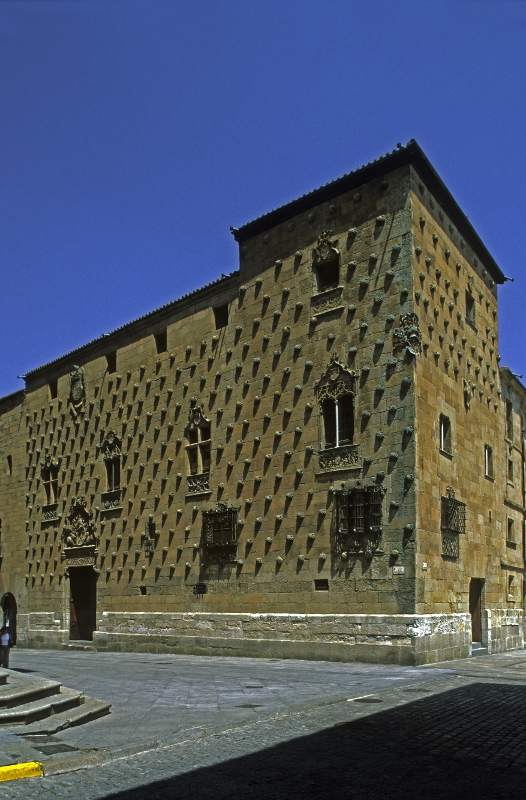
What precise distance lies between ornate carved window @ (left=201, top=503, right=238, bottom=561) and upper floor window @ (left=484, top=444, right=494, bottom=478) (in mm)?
8124

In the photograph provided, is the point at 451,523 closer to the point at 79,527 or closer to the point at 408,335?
the point at 408,335

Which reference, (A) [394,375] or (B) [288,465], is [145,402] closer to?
(B) [288,465]

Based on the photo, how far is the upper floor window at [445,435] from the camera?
22531mm

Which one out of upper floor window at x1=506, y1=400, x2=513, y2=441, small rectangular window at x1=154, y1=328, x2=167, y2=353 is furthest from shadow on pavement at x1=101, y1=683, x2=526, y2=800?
upper floor window at x1=506, y1=400, x2=513, y2=441

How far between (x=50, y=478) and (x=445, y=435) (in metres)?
17.6

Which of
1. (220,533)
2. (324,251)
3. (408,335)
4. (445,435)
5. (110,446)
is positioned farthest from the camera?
(110,446)

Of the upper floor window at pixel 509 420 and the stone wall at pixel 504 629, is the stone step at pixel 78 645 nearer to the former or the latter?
the stone wall at pixel 504 629

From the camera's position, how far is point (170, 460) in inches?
1089

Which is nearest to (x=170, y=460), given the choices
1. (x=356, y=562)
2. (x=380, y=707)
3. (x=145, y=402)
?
(x=145, y=402)

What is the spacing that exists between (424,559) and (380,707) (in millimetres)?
8089

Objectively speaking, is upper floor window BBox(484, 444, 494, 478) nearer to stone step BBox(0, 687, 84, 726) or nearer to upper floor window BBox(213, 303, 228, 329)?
upper floor window BBox(213, 303, 228, 329)

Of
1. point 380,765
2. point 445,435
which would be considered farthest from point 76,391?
point 380,765

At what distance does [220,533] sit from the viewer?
82.0 ft

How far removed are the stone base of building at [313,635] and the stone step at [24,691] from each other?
9.40 meters
